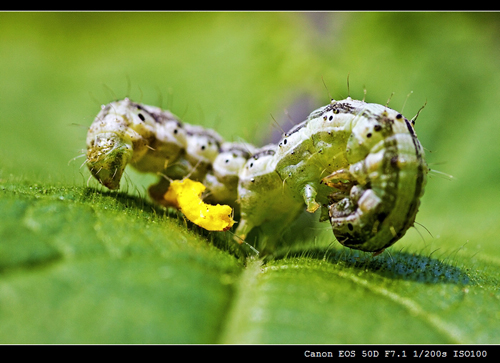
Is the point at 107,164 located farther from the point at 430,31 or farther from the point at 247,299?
the point at 430,31

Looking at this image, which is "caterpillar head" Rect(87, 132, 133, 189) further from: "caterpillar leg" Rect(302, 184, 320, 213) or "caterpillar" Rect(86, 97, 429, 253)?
"caterpillar leg" Rect(302, 184, 320, 213)

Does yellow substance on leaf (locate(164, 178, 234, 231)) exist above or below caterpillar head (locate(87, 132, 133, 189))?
below

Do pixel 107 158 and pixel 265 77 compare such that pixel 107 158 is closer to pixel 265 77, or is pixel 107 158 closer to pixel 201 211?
pixel 201 211

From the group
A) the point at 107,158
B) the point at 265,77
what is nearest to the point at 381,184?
the point at 107,158

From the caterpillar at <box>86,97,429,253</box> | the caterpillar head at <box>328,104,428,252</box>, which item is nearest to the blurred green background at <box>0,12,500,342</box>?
the caterpillar at <box>86,97,429,253</box>

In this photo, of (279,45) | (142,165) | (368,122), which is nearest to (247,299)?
(368,122)

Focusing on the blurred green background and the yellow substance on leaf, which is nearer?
the yellow substance on leaf
